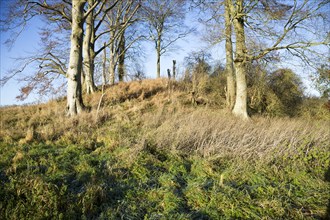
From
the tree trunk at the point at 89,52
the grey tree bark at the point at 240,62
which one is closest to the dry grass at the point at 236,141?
the grey tree bark at the point at 240,62

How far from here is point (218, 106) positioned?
432 inches

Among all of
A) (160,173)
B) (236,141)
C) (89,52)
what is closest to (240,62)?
(236,141)

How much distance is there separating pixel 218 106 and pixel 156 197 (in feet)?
28.1

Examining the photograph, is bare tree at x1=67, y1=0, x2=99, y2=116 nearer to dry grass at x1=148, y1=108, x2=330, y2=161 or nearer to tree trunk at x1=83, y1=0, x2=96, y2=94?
tree trunk at x1=83, y1=0, x2=96, y2=94

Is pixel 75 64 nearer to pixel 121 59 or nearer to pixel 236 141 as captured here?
pixel 236 141

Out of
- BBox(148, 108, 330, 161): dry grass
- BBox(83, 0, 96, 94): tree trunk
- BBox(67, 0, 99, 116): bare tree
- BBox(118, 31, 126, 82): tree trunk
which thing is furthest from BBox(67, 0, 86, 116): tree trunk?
BBox(118, 31, 126, 82): tree trunk

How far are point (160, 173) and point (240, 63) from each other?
7044mm

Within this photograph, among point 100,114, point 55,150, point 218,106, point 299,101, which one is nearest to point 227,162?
point 55,150

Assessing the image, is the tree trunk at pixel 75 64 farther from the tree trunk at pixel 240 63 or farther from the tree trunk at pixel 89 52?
the tree trunk at pixel 240 63

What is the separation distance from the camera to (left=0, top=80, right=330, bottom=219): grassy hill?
277cm

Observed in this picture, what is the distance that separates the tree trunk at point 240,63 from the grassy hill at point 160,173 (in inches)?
111

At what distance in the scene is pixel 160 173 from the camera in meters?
3.84

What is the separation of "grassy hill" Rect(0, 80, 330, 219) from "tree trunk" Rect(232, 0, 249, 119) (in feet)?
9.25

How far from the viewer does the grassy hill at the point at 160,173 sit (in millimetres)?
2773
